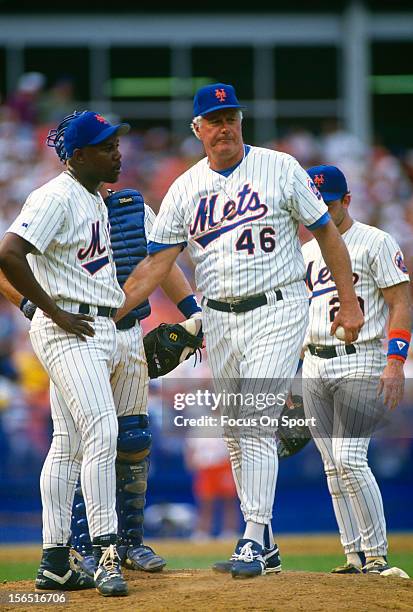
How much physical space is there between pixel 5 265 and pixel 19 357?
274 inches

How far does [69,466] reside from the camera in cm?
474

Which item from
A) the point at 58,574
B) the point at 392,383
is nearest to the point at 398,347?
the point at 392,383

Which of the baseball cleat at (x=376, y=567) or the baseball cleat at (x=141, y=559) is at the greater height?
the baseball cleat at (x=141, y=559)

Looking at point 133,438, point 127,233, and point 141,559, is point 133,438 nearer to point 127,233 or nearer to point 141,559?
point 141,559

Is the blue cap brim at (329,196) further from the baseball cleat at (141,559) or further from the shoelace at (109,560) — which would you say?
the shoelace at (109,560)

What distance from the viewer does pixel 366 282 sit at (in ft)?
18.5

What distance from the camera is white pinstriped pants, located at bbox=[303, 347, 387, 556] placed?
5.43 metres

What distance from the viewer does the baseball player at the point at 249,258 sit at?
16.0ft

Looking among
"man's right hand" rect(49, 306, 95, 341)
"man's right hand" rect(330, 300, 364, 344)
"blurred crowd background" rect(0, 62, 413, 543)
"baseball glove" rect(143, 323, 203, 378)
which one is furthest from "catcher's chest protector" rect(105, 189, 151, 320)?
"blurred crowd background" rect(0, 62, 413, 543)

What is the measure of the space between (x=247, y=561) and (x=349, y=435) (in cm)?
114

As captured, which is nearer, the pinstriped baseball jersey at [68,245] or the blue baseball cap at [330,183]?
the pinstriped baseball jersey at [68,245]

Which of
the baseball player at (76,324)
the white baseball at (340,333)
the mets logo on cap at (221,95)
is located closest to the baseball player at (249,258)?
the mets logo on cap at (221,95)

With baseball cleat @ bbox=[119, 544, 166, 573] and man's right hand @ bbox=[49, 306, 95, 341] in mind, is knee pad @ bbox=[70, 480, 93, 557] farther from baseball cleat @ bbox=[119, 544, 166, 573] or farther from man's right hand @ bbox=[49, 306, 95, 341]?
man's right hand @ bbox=[49, 306, 95, 341]

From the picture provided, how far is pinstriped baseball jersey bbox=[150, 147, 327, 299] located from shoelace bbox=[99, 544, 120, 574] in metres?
1.27
